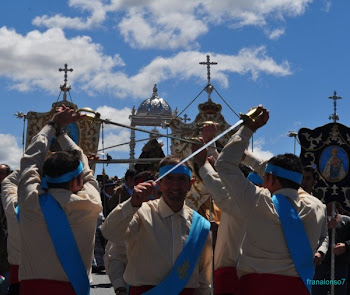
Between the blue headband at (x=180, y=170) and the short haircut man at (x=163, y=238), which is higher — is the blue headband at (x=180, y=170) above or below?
above

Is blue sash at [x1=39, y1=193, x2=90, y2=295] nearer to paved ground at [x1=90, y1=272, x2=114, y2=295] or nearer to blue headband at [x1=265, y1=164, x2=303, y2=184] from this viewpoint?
blue headband at [x1=265, y1=164, x2=303, y2=184]

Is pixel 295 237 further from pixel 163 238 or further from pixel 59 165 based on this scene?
pixel 59 165

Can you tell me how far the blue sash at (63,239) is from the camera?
5.30 meters

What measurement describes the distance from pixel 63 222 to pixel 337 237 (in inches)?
202

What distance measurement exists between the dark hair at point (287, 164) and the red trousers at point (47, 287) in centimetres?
168

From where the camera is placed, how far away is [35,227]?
536 centimetres

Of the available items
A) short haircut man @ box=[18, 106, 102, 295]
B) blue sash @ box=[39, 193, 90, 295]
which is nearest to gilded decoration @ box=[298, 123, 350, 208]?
short haircut man @ box=[18, 106, 102, 295]

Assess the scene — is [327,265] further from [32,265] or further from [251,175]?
[32,265]

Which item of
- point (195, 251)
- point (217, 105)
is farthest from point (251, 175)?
point (217, 105)

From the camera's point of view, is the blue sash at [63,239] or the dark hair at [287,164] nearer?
the blue sash at [63,239]

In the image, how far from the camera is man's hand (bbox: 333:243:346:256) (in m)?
9.21

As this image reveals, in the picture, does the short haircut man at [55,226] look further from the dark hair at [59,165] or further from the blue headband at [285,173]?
the blue headband at [285,173]

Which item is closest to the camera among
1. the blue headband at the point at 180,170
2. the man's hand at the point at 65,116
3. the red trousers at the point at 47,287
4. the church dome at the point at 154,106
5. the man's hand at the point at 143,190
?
the man's hand at the point at 143,190

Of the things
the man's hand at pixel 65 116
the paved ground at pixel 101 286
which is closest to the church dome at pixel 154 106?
the paved ground at pixel 101 286
